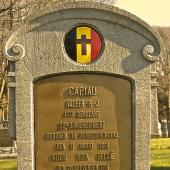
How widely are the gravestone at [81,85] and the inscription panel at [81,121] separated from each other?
1 centimetres

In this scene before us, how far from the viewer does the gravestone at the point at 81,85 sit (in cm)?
791

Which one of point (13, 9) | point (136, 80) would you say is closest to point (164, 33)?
point (13, 9)

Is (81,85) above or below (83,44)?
below

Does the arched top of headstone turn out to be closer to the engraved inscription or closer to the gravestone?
the gravestone

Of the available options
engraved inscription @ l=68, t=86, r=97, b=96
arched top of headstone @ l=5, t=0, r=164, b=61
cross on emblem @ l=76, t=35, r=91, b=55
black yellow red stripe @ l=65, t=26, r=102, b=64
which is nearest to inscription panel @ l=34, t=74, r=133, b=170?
engraved inscription @ l=68, t=86, r=97, b=96

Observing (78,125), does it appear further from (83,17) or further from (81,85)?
(83,17)

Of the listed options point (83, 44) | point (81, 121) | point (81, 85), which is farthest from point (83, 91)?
point (83, 44)

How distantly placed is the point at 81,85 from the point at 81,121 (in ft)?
1.77

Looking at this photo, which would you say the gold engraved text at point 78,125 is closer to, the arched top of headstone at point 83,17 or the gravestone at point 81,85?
the gravestone at point 81,85

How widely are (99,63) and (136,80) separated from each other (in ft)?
2.01

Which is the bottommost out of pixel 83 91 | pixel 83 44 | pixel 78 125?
pixel 78 125

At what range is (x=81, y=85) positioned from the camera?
26.1ft

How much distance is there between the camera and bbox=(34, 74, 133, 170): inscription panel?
7.91 meters

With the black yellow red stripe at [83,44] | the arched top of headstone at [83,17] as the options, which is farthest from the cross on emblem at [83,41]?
the arched top of headstone at [83,17]
